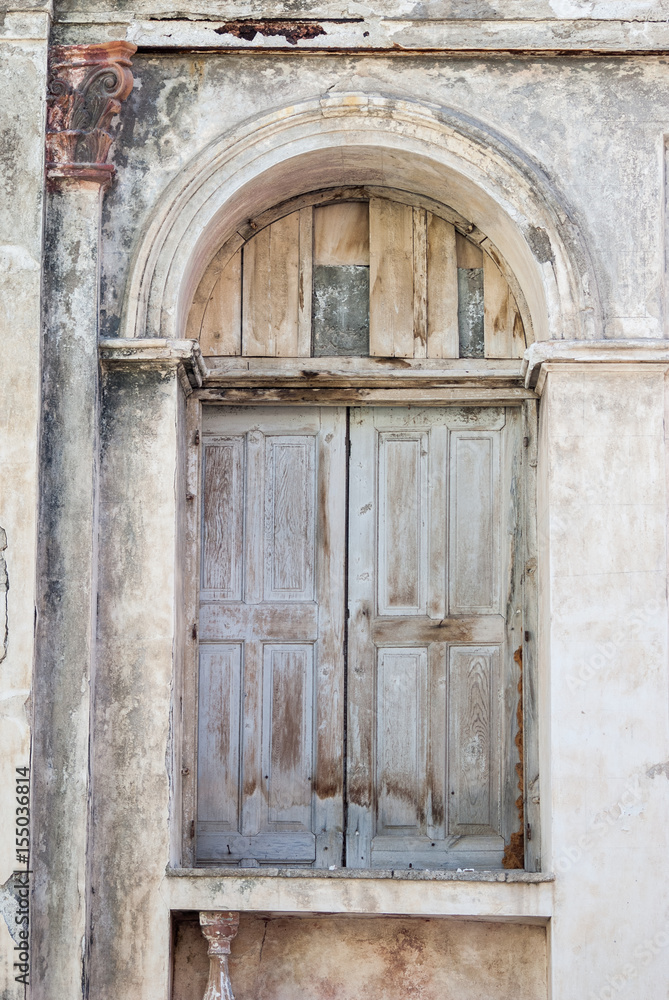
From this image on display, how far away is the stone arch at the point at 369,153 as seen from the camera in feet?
17.0

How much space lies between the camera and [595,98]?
5.28 meters

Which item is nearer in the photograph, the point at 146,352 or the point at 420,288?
the point at 146,352

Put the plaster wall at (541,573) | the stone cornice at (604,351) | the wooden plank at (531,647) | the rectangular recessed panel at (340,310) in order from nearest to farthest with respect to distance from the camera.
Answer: the plaster wall at (541,573), the stone cornice at (604,351), the wooden plank at (531,647), the rectangular recessed panel at (340,310)

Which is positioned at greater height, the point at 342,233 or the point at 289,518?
the point at 342,233

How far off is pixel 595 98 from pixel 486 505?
6.14ft

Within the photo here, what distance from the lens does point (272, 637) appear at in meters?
5.64

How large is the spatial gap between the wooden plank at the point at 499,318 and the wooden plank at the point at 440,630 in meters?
1.24

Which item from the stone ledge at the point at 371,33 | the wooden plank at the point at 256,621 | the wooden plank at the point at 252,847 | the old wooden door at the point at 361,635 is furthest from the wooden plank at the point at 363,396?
the wooden plank at the point at 252,847

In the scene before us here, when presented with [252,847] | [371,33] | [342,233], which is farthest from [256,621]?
[371,33]

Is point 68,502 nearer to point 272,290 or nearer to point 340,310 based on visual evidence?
point 272,290

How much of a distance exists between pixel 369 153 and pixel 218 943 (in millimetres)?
3464

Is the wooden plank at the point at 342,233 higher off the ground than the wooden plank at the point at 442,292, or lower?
higher

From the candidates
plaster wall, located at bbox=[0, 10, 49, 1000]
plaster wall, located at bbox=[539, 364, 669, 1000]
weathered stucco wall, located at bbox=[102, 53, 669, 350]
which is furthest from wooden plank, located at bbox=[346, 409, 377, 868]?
plaster wall, located at bbox=[0, 10, 49, 1000]

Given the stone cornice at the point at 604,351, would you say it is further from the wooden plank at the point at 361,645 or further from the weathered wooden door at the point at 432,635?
the wooden plank at the point at 361,645
